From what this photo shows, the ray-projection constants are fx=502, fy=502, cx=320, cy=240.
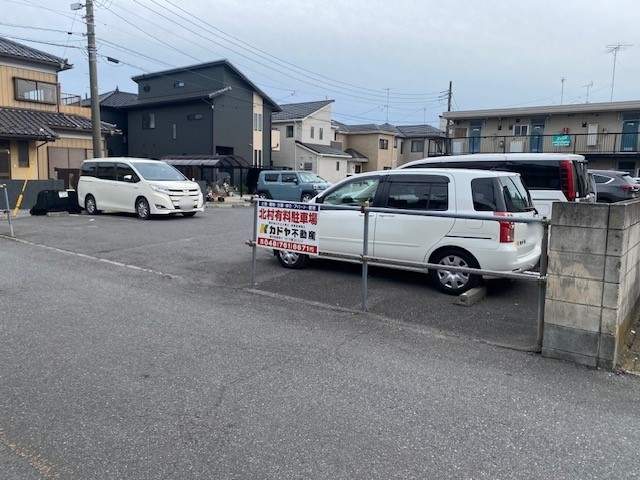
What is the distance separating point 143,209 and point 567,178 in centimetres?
1180

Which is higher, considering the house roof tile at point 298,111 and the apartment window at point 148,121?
the house roof tile at point 298,111

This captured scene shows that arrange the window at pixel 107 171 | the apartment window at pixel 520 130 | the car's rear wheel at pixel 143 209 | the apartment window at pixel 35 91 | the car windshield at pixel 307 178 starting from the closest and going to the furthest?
the car's rear wheel at pixel 143 209, the window at pixel 107 171, the car windshield at pixel 307 178, the apartment window at pixel 35 91, the apartment window at pixel 520 130

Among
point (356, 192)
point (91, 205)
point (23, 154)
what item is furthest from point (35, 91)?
point (356, 192)

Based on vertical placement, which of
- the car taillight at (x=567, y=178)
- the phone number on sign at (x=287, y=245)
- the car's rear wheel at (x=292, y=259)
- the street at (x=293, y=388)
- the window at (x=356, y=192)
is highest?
the car taillight at (x=567, y=178)

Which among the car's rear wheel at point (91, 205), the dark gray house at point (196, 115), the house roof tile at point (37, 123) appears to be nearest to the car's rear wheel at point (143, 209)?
the car's rear wheel at point (91, 205)

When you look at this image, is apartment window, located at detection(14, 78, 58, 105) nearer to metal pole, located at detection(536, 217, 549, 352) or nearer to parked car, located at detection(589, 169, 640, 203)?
parked car, located at detection(589, 169, 640, 203)

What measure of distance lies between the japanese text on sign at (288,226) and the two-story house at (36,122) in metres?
18.6

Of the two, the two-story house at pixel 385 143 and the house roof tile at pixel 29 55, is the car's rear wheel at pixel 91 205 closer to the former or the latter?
the house roof tile at pixel 29 55

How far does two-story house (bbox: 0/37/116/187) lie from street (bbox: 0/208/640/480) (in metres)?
17.7

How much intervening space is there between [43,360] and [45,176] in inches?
897

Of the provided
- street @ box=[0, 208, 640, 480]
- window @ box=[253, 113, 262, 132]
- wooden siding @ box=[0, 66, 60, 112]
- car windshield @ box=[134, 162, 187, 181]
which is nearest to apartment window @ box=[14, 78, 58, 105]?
wooden siding @ box=[0, 66, 60, 112]

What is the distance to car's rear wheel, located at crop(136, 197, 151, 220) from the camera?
15.4 metres

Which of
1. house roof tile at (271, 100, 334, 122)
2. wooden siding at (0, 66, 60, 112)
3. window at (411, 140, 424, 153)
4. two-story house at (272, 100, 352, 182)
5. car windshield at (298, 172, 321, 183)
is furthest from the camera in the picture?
window at (411, 140, 424, 153)

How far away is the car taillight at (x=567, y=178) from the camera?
9406 millimetres
